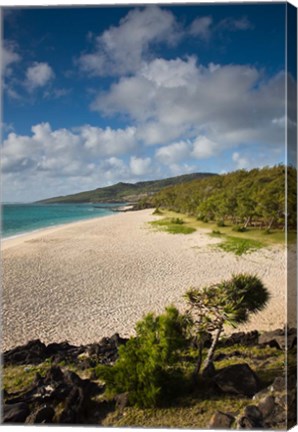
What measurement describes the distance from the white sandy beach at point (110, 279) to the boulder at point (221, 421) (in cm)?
96

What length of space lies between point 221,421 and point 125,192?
249 centimetres

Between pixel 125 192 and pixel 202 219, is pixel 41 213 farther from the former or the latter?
pixel 202 219

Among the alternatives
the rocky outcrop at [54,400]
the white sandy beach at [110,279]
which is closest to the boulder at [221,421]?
the white sandy beach at [110,279]

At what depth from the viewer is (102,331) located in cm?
428

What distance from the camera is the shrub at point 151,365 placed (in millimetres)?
3701

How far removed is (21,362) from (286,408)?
2633mm

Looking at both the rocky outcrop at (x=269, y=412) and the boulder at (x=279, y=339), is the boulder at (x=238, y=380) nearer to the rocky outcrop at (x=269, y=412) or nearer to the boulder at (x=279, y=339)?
the rocky outcrop at (x=269, y=412)

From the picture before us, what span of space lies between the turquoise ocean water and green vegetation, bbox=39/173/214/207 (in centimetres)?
8

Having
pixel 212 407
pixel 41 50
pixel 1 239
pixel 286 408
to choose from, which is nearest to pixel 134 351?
pixel 212 407

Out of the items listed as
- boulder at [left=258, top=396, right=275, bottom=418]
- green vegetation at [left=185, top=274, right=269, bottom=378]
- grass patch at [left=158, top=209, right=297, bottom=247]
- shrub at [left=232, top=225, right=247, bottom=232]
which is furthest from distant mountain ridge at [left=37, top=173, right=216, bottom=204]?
boulder at [left=258, top=396, right=275, bottom=418]

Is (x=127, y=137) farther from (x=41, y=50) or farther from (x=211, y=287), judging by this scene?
(x=211, y=287)

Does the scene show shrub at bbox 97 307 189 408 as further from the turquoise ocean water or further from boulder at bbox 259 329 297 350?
the turquoise ocean water

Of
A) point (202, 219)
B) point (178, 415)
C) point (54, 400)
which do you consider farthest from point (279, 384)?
point (54, 400)

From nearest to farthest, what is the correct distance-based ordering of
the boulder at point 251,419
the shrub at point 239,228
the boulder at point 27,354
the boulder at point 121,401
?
the boulder at point 251,419, the boulder at point 121,401, the boulder at point 27,354, the shrub at point 239,228
